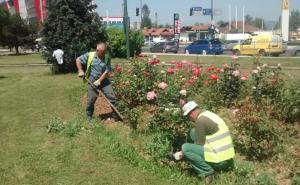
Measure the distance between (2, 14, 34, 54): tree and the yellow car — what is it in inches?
1082

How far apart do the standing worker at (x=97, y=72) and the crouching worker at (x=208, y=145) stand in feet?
11.3

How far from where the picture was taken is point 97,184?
660 centimetres

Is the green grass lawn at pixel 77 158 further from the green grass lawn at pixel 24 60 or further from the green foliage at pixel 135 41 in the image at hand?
the green grass lawn at pixel 24 60

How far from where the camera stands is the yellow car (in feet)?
125

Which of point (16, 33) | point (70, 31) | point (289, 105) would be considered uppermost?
point (70, 31)

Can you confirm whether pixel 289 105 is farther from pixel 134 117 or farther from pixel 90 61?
pixel 90 61

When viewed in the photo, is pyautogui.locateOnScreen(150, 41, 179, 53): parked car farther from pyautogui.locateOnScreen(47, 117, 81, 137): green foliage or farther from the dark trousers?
the dark trousers

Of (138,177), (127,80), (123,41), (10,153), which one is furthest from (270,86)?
(123,41)

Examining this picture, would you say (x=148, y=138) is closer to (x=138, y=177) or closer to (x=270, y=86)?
(x=138, y=177)

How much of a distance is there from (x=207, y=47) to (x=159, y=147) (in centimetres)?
3659

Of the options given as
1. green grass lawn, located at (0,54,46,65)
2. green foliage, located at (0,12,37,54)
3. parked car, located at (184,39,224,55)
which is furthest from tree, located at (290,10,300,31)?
green grass lawn, located at (0,54,46,65)

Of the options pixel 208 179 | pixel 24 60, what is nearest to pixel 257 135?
pixel 208 179

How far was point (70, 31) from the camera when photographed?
21.1 m

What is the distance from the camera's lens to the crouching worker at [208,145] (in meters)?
6.31
